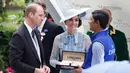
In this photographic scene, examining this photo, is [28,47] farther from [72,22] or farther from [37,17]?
[72,22]

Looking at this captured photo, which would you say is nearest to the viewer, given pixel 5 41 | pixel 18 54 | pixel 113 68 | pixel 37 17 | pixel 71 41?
pixel 113 68

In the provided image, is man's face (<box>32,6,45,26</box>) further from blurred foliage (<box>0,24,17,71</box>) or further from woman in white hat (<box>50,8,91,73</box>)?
blurred foliage (<box>0,24,17,71</box>)

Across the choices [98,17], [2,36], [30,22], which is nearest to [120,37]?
[98,17]

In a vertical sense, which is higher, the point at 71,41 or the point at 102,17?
the point at 102,17

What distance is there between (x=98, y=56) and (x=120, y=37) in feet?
3.79

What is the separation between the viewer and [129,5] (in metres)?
4.51

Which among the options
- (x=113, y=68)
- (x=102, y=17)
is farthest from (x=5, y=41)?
(x=113, y=68)

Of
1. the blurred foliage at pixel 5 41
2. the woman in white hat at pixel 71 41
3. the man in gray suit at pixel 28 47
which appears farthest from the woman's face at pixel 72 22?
the blurred foliage at pixel 5 41

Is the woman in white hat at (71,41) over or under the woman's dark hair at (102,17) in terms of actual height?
under

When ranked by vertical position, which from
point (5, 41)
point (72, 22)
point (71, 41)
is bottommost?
point (5, 41)

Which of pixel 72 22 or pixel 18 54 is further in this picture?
pixel 72 22

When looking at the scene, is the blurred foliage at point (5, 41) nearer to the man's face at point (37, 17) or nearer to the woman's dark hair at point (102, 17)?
the man's face at point (37, 17)

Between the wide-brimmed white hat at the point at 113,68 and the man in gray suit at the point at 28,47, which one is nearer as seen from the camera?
the wide-brimmed white hat at the point at 113,68

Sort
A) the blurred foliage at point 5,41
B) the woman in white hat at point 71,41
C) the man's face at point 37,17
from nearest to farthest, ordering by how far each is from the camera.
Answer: the man's face at point 37,17
the woman in white hat at point 71,41
the blurred foliage at point 5,41
